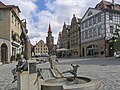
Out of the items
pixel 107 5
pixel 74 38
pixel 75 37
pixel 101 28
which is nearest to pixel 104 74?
pixel 101 28

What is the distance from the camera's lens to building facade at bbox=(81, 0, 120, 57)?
146 ft

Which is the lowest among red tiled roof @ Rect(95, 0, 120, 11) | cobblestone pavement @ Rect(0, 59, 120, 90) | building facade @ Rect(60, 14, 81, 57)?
cobblestone pavement @ Rect(0, 59, 120, 90)

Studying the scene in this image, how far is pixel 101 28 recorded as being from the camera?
45.4 meters

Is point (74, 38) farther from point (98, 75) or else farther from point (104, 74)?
point (98, 75)

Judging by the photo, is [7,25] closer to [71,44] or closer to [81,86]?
[81,86]

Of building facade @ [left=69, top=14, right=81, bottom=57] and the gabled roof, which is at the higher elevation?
the gabled roof

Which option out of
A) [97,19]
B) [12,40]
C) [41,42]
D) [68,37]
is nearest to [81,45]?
[97,19]

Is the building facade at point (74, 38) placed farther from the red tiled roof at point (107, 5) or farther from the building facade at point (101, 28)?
the red tiled roof at point (107, 5)

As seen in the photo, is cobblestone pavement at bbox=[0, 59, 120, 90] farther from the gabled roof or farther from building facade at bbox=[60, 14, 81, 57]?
building facade at bbox=[60, 14, 81, 57]

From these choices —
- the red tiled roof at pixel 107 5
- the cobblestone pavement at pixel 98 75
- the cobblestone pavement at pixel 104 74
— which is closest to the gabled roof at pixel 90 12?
the red tiled roof at pixel 107 5

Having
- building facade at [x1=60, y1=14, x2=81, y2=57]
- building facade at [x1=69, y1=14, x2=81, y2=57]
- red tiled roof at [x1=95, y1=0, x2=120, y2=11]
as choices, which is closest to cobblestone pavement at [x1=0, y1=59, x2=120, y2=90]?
red tiled roof at [x1=95, y1=0, x2=120, y2=11]

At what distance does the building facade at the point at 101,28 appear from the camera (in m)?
44.4

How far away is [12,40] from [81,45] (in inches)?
1083

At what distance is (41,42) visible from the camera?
126 meters
